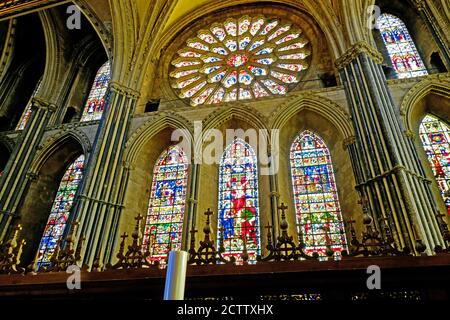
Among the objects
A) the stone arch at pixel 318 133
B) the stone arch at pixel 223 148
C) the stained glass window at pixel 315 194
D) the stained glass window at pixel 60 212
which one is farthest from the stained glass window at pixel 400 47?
the stained glass window at pixel 60 212

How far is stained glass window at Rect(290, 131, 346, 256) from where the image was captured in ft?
25.6

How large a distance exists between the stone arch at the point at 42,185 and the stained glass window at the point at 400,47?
1002 cm

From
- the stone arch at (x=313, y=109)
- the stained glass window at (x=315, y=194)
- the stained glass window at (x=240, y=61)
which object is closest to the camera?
the stained glass window at (x=315, y=194)

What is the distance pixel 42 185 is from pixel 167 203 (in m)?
4.31

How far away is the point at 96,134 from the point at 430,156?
906cm

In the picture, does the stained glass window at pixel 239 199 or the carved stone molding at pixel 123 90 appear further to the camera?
the carved stone molding at pixel 123 90

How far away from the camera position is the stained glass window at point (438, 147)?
8026mm

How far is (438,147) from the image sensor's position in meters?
8.56

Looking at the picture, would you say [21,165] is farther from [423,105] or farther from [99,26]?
[423,105]

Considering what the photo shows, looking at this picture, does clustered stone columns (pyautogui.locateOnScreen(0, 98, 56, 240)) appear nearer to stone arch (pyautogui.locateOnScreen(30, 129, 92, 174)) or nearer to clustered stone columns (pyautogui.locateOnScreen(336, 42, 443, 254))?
stone arch (pyautogui.locateOnScreen(30, 129, 92, 174))

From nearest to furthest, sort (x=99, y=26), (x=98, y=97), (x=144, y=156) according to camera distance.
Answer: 1. (x=144, y=156)
2. (x=99, y=26)
3. (x=98, y=97)

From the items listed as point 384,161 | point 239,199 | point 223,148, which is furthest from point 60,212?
point 384,161

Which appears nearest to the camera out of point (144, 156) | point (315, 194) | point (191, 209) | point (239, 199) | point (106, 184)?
point (191, 209)

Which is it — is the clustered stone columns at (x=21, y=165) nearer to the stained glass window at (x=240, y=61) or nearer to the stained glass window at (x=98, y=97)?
the stained glass window at (x=98, y=97)
